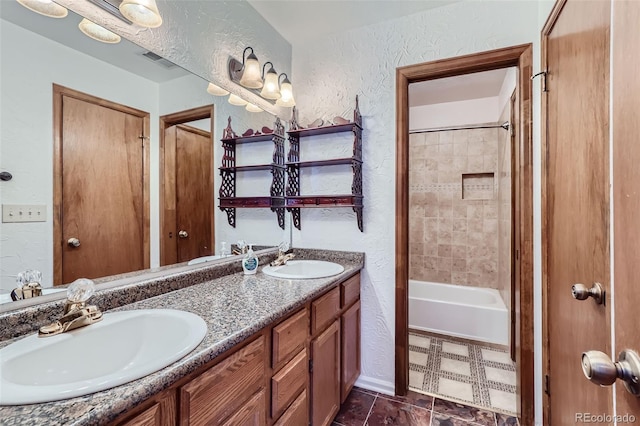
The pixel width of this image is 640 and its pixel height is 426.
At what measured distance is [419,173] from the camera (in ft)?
10.7

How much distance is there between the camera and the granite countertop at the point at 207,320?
18.6 inches

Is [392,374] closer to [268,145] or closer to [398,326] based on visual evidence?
[398,326]

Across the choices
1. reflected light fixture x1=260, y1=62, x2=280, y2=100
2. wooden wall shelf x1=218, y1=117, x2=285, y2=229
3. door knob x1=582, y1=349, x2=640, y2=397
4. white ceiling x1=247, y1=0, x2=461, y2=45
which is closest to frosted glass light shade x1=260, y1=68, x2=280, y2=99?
reflected light fixture x1=260, y1=62, x2=280, y2=100

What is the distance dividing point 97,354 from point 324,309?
2.85 feet

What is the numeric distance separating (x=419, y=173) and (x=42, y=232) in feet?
10.3

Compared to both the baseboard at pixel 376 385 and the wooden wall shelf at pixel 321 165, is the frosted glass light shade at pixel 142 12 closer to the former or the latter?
the wooden wall shelf at pixel 321 165

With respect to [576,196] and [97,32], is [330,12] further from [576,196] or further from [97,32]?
[576,196]

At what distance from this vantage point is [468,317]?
2436 mm

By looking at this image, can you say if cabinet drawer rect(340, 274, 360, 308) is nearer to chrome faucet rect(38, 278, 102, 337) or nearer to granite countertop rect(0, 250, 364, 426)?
granite countertop rect(0, 250, 364, 426)

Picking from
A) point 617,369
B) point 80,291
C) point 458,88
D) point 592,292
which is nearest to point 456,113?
point 458,88

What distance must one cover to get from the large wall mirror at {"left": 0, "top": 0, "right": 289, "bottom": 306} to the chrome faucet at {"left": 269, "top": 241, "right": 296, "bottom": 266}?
0.49 m

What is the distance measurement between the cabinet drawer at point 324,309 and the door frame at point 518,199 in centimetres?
50

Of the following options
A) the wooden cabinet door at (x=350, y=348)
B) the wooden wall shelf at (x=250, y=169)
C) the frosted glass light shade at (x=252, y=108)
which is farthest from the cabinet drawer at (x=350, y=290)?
the frosted glass light shade at (x=252, y=108)

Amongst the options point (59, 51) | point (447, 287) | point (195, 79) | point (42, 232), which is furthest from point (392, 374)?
point (59, 51)
